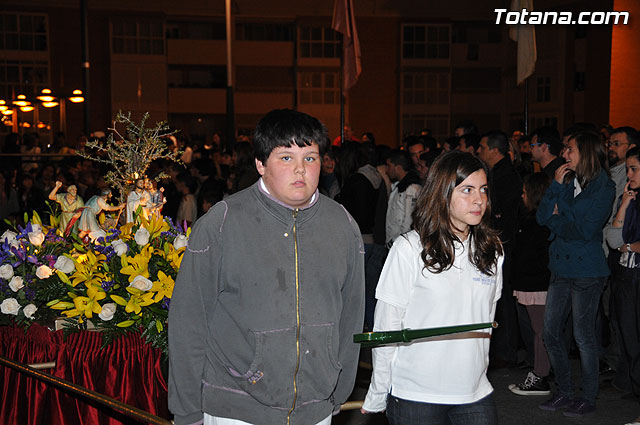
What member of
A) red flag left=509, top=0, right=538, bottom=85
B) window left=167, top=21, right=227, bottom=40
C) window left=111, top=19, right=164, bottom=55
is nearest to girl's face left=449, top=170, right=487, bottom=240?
red flag left=509, top=0, right=538, bottom=85

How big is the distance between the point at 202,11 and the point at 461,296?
33959 mm

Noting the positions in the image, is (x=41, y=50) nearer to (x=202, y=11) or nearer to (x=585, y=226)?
(x=202, y=11)

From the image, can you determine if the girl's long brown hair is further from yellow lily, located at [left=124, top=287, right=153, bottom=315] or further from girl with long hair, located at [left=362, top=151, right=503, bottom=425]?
→ yellow lily, located at [left=124, top=287, right=153, bottom=315]

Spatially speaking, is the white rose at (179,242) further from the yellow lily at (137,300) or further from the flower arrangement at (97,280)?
the yellow lily at (137,300)

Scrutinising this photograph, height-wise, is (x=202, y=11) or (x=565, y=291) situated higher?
(x=202, y=11)

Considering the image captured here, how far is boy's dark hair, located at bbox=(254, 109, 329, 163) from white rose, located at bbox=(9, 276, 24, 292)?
89.8 inches

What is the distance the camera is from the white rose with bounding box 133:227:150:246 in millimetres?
4504

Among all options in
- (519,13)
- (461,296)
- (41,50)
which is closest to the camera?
(461,296)

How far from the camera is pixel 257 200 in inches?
114

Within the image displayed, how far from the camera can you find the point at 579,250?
5.58 m

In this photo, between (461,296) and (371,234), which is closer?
(461,296)

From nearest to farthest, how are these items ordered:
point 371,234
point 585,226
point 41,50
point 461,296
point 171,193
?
point 461,296, point 585,226, point 371,234, point 171,193, point 41,50

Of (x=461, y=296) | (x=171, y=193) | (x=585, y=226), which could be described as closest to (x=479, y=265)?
(x=461, y=296)

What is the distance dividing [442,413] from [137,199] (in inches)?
113
